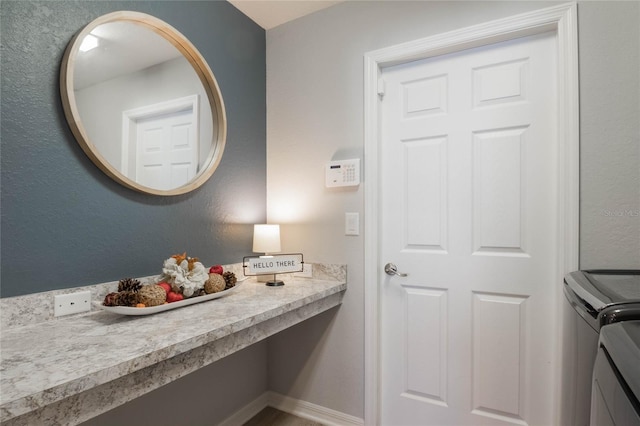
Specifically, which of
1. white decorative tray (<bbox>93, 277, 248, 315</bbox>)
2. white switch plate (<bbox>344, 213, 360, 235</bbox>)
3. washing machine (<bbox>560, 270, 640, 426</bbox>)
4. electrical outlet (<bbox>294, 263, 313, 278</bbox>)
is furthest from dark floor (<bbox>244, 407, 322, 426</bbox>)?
washing machine (<bbox>560, 270, 640, 426</bbox>)

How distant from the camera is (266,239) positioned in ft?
6.21

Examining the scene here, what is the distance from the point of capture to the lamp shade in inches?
74.4

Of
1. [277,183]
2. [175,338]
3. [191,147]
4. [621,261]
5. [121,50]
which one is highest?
[121,50]

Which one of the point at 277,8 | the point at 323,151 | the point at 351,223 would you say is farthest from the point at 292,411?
the point at 277,8

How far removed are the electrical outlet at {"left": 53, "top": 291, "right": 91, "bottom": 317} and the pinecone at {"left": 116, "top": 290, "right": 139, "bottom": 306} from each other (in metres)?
0.20

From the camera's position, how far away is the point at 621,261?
1.31 m

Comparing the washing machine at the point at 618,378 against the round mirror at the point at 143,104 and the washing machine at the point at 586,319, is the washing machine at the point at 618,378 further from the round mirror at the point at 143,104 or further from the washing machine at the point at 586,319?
the round mirror at the point at 143,104

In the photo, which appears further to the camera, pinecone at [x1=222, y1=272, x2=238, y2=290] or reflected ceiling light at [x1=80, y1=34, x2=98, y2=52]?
pinecone at [x1=222, y1=272, x2=238, y2=290]

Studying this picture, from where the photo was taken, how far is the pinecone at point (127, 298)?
3.70 ft

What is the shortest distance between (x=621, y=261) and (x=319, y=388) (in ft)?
5.39

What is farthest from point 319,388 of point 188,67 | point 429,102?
point 188,67

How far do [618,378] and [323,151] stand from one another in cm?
167

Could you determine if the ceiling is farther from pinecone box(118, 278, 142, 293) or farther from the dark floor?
the dark floor

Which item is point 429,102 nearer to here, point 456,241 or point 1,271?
point 456,241
